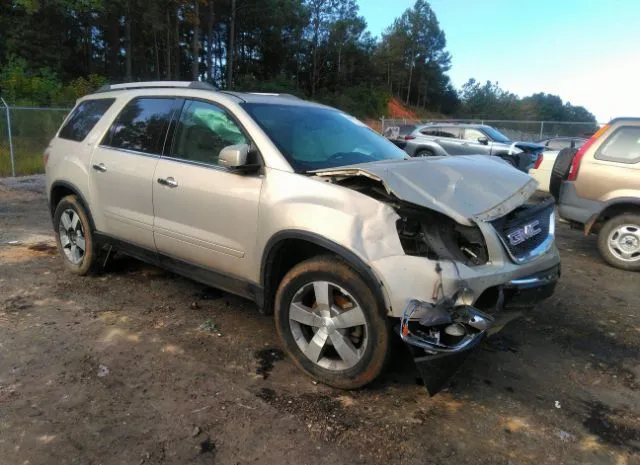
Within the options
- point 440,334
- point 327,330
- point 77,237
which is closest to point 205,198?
point 327,330

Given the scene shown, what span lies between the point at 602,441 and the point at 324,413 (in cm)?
151

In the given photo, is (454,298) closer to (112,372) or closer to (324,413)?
(324,413)

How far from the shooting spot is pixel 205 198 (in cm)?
361

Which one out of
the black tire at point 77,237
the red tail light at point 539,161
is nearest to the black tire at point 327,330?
the black tire at point 77,237

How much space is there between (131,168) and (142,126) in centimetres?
40

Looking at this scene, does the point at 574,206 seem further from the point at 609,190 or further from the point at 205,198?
the point at 205,198

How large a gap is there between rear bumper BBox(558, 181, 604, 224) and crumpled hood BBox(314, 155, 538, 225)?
3.20m

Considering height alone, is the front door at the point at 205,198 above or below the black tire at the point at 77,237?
above

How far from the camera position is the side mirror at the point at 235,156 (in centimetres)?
323

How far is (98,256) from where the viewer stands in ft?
16.0

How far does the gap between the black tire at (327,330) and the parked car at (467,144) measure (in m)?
11.4

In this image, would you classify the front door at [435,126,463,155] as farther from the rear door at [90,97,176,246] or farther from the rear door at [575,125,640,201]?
the rear door at [90,97,176,246]

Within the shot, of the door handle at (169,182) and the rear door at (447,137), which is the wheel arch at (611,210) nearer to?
the door handle at (169,182)

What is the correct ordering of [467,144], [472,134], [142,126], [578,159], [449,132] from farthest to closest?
[449,132] < [472,134] < [467,144] < [578,159] < [142,126]
